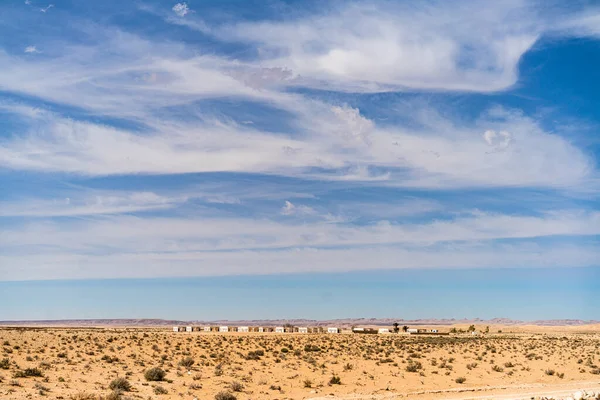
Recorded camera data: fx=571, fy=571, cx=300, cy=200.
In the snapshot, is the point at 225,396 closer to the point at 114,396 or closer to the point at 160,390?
the point at 160,390

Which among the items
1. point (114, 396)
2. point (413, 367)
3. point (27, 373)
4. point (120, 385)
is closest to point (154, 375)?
point (120, 385)

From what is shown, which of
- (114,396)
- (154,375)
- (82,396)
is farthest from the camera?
(154,375)

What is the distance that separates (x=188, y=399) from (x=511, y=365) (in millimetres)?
31232

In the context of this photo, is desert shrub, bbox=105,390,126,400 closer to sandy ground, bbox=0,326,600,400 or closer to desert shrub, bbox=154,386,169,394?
sandy ground, bbox=0,326,600,400

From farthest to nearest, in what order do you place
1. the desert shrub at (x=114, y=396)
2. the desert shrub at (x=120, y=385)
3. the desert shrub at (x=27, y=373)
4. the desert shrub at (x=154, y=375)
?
the desert shrub at (x=154, y=375), the desert shrub at (x=27, y=373), the desert shrub at (x=120, y=385), the desert shrub at (x=114, y=396)

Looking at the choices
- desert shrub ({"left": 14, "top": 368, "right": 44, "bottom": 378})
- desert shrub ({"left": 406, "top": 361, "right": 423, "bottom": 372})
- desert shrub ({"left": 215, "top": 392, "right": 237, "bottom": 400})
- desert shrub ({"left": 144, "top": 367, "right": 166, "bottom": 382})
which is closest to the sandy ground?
desert shrub ({"left": 406, "top": 361, "right": 423, "bottom": 372})

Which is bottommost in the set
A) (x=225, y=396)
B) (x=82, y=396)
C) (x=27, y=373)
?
(x=225, y=396)

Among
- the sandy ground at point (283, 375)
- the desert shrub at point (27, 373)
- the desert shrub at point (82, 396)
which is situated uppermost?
the desert shrub at point (27, 373)

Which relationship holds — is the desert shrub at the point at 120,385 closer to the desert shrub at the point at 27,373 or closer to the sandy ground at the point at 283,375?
the sandy ground at the point at 283,375

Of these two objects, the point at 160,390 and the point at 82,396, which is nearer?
the point at 82,396

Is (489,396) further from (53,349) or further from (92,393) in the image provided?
(53,349)

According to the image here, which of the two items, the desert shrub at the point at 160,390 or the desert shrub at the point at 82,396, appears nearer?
the desert shrub at the point at 82,396

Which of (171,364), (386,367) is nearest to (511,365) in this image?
(386,367)

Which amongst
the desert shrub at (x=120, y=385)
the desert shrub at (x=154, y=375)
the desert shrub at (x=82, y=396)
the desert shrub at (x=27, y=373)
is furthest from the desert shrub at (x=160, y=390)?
the desert shrub at (x=27, y=373)
